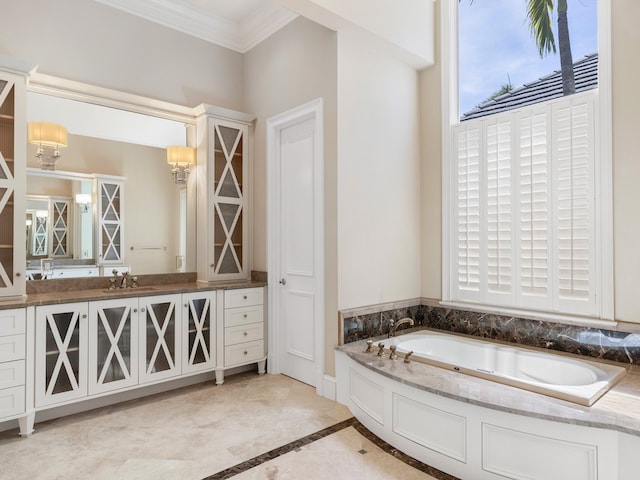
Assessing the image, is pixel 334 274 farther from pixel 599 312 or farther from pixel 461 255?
pixel 599 312

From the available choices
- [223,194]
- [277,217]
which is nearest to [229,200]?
[223,194]

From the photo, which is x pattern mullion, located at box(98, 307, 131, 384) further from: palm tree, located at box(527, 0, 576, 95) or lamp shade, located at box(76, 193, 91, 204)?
palm tree, located at box(527, 0, 576, 95)

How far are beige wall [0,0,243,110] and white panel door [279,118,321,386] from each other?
0.95 metres

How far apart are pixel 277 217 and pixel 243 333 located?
3.63ft

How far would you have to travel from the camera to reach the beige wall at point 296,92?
3049 mm

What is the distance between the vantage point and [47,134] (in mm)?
2928

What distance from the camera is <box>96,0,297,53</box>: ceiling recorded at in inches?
135

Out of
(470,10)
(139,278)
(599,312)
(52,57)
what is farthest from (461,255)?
(52,57)

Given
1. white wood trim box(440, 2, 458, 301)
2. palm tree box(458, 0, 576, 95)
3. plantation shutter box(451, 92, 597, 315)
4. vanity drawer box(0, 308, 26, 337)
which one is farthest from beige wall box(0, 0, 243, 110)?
palm tree box(458, 0, 576, 95)

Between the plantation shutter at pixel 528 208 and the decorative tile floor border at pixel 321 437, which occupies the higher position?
the plantation shutter at pixel 528 208

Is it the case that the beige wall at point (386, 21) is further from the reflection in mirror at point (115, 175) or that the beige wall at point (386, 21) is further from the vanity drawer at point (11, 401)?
the vanity drawer at point (11, 401)

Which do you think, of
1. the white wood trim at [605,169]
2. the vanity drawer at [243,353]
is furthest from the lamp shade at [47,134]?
the white wood trim at [605,169]

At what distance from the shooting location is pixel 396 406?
2330 mm

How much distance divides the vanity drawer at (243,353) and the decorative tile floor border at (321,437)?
3.93ft
